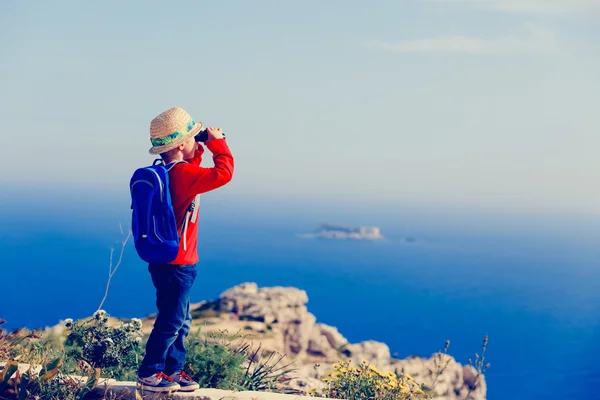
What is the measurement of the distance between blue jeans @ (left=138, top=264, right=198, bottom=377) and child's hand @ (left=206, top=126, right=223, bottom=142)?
103 centimetres

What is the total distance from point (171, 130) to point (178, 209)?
62 centimetres

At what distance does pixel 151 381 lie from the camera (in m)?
4.80

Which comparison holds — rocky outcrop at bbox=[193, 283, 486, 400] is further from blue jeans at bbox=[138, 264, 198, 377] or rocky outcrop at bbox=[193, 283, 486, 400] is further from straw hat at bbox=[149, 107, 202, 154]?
straw hat at bbox=[149, 107, 202, 154]

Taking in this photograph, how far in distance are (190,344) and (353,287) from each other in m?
52.1

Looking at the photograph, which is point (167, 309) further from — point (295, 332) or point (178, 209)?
point (295, 332)

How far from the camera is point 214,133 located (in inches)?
183

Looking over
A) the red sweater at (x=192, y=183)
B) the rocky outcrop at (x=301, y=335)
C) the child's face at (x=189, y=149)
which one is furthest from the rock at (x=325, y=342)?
the child's face at (x=189, y=149)

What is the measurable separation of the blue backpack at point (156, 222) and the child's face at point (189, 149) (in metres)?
0.34

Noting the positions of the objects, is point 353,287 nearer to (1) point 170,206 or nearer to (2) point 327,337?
(2) point 327,337

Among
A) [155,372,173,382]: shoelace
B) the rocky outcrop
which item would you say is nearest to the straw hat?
[155,372,173,382]: shoelace

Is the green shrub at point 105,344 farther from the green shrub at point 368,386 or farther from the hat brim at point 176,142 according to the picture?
the hat brim at point 176,142

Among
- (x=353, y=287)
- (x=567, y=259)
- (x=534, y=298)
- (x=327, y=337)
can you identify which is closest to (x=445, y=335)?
(x=353, y=287)

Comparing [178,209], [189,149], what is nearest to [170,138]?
[189,149]

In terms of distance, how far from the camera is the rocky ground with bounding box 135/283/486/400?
14406 mm
